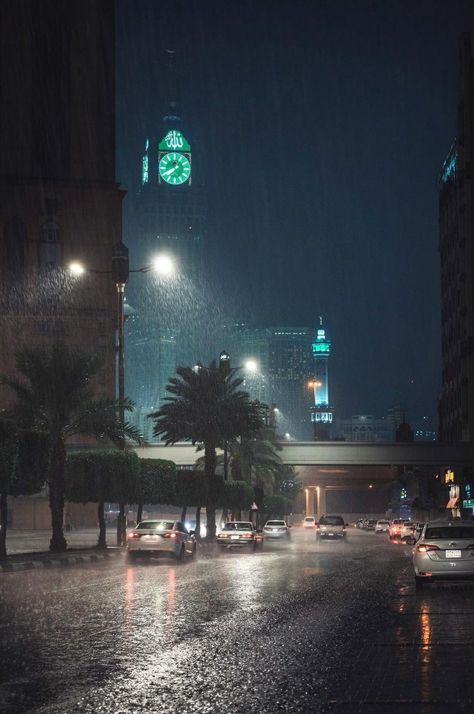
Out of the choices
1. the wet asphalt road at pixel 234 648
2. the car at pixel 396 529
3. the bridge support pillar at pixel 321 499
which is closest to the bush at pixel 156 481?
the car at pixel 396 529

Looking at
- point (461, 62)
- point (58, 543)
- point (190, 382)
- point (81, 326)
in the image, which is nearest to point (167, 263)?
point (58, 543)

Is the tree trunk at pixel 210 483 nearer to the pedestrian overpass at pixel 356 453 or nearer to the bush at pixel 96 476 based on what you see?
the bush at pixel 96 476

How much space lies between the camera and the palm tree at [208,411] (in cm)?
6362

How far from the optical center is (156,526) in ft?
121

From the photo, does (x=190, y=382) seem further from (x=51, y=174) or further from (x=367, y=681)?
(x=367, y=681)

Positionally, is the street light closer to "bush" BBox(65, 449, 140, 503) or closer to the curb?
"bush" BBox(65, 449, 140, 503)

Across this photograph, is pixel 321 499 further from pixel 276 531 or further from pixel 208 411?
pixel 208 411

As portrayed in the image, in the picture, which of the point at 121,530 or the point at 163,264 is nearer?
the point at 163,264

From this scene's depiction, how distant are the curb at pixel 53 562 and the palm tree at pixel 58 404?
1679 mm

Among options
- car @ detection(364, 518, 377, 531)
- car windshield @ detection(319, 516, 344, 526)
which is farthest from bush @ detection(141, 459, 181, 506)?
car @ detection(364, 518, 377, 531)

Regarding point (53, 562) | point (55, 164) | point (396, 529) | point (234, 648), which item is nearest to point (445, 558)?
point (234, 648)

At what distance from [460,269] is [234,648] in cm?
10077

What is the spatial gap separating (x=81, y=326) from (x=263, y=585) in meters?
77.4

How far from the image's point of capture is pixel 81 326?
101 meters
